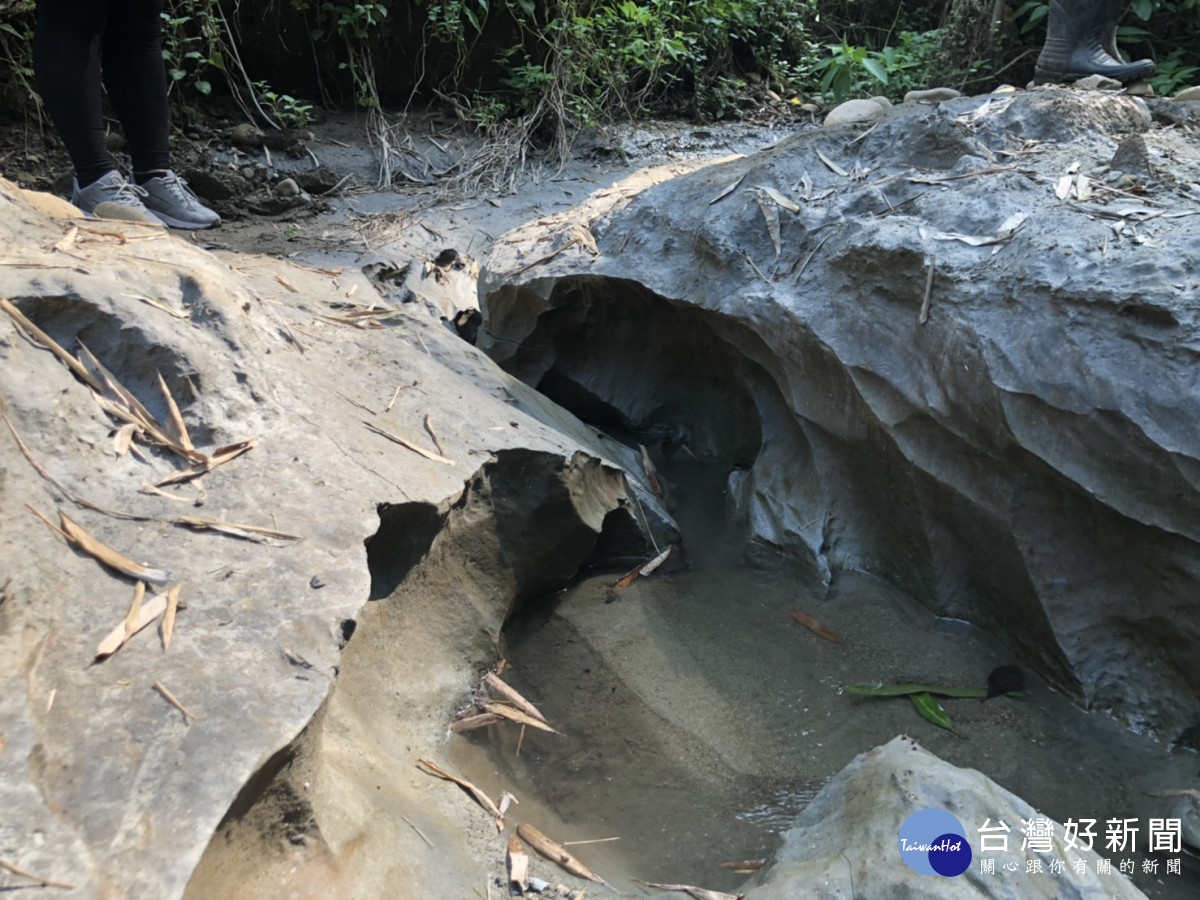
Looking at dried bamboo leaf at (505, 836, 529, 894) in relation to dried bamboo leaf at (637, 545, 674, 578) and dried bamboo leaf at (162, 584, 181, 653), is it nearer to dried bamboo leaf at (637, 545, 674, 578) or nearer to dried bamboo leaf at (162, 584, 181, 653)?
dried bamboo leaf at (162, 584, 181, 653)

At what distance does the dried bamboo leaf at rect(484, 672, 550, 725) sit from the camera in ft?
8.16

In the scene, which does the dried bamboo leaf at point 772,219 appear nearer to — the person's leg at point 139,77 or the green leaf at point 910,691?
the green leaf at point 910,691

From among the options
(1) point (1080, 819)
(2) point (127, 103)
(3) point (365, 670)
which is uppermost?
(2) point (127, 103)

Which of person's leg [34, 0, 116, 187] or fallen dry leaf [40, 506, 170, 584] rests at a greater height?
person's leg [34, 0, 116, 187]

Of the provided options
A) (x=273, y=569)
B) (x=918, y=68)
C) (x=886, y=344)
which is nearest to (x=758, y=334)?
(x=886, y=344)

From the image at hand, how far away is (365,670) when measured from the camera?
223cm

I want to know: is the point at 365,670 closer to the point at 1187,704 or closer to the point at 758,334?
the point at 758,334

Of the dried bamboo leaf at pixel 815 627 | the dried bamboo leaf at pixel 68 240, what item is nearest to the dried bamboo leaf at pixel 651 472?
the dried bamboo leaf at pixel 815 627

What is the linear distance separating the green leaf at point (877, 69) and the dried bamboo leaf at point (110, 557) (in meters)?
6.02

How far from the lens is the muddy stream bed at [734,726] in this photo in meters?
2.17

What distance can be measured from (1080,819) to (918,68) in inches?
223

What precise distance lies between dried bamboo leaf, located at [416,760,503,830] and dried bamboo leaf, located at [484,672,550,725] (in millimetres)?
353

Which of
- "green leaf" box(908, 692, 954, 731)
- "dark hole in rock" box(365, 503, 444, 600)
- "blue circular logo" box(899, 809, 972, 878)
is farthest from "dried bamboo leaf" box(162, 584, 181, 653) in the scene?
"green leaf" box(908, 692, 954, 731)

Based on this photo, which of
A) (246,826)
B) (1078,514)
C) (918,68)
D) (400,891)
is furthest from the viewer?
(918,68)
